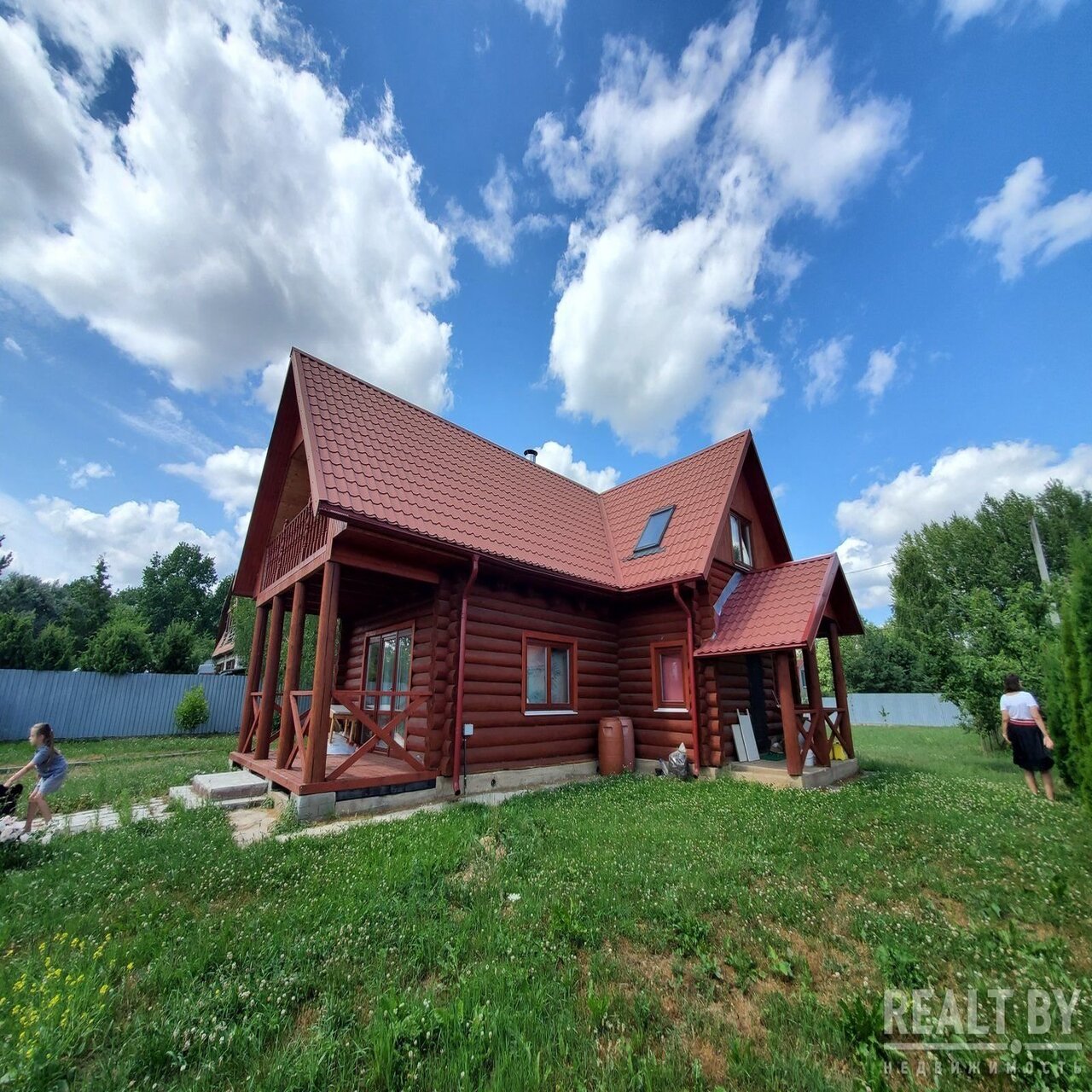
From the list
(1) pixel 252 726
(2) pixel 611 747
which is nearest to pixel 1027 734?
(2) pixel 611 747

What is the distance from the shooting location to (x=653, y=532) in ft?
39.3

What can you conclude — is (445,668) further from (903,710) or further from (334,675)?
(903,710)

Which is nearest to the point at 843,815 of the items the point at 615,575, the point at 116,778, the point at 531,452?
the point at 615,575

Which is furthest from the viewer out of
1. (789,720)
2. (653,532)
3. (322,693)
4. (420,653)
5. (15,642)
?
(15,642)

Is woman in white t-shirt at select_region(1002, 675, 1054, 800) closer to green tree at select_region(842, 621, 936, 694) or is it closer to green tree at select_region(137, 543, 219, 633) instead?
green tree at select_region(842, 621, 936, 694)

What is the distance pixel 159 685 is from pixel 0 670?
418 cm

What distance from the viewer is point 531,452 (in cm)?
1465

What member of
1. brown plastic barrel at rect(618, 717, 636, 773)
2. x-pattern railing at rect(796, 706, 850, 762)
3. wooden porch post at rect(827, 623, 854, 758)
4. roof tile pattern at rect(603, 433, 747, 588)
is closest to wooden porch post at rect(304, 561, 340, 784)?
brown plastic barrel at rect(618, 717, 636, 773)

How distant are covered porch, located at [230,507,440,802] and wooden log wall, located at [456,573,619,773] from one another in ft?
2.74

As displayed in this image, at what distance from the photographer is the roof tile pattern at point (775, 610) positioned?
900cm

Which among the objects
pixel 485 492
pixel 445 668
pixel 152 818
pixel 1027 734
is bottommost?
pixel 152 818

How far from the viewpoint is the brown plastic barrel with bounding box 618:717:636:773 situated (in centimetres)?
995

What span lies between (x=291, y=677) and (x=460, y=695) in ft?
8.37

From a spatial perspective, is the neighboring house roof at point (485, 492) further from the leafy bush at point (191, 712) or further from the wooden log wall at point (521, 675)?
the leafy bush at point (191, 712)
